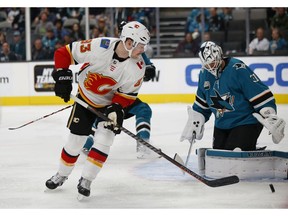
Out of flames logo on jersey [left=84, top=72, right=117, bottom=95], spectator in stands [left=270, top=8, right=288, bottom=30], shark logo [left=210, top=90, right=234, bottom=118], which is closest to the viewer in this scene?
flames logo on jersey [left=84, top=72, right=117, bottom=95]

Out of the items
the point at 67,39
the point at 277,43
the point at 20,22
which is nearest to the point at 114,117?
the point at 277,43

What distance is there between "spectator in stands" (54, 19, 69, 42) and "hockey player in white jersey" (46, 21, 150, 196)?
244 inches

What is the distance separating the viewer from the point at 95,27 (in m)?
9.73

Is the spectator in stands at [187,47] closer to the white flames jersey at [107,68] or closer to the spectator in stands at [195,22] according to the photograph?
the spectator in stands at [195,22]

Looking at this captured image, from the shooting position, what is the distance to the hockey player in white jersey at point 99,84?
11.4 feet

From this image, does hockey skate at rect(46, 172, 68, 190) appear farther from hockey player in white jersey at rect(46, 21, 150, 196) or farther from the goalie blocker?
the goalie blocker

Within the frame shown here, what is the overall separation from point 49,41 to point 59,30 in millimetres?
297

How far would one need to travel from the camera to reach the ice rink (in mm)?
3348

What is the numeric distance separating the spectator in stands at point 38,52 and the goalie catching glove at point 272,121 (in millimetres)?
5932

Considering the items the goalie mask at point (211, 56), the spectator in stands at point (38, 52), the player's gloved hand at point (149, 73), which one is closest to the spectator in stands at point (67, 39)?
the spectator in stands at point (38, 52)

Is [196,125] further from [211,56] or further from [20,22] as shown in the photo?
[20,22]

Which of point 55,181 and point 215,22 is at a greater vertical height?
point 55,181

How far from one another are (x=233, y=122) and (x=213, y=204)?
84cm

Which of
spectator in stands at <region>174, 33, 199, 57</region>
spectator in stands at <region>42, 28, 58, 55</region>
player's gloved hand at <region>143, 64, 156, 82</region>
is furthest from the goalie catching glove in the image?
spectator in stands at <region>42, 28, 58, 55</region>
